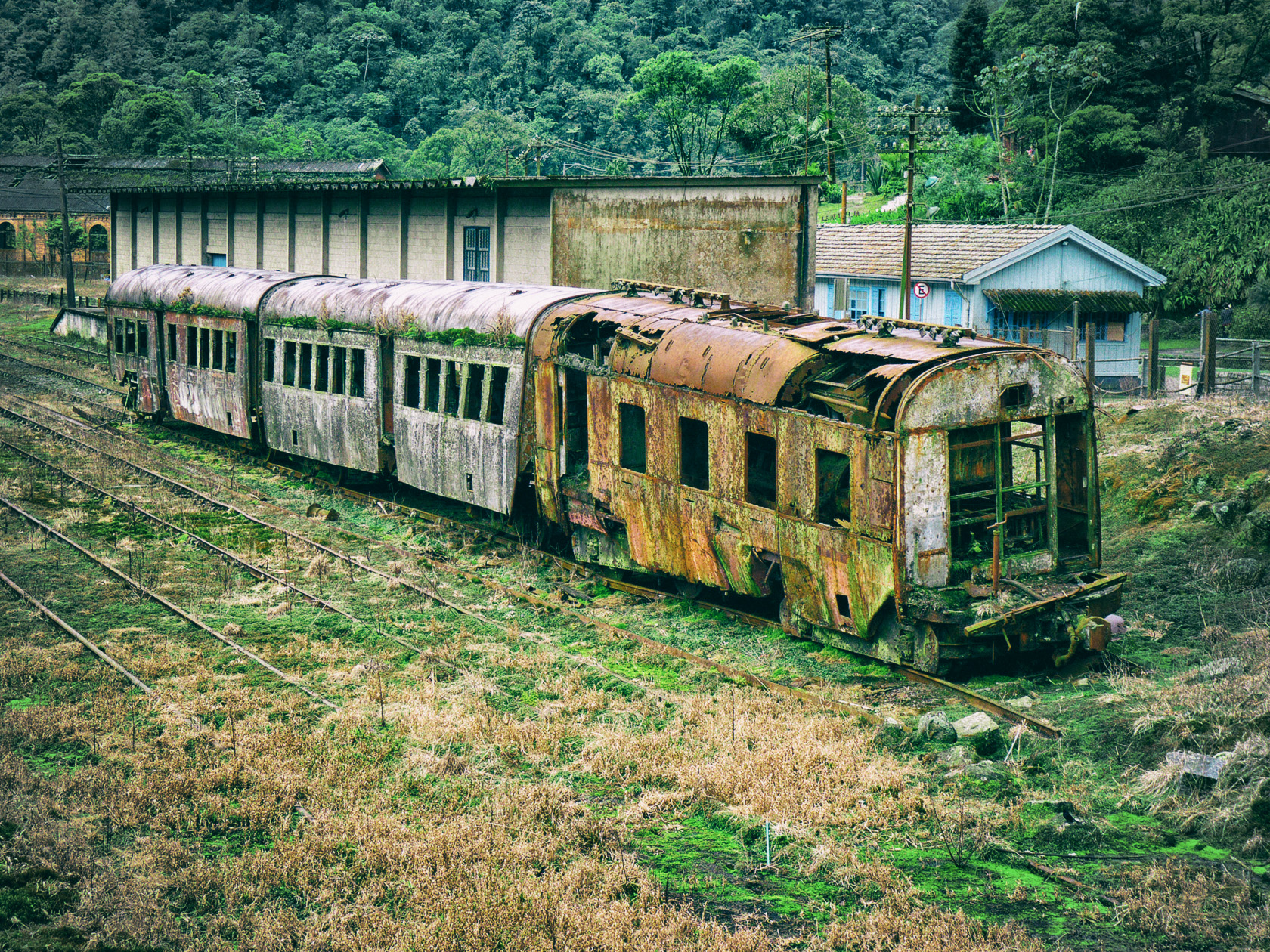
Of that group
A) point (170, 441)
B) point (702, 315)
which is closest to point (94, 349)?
point (170, 441)

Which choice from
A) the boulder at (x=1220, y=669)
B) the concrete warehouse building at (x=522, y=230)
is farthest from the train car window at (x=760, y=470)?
the concrete warehouse building at (x=522, y=230)

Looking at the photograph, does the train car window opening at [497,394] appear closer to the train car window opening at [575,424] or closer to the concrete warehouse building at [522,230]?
the train car window opening at [575,424]

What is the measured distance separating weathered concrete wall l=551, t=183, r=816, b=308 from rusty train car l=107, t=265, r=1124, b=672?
5.19 metres

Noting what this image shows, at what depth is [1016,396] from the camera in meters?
11.3

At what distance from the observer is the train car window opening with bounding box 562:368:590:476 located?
1531 cm

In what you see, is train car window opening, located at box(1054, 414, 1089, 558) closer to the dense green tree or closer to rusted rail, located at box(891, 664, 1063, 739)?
rusted rail, located at box(891, 664, 1063, 739)

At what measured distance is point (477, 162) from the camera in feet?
268

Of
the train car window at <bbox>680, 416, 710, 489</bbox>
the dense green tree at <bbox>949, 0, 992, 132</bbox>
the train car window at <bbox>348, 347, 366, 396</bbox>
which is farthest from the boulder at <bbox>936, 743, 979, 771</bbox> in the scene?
the dense green tree at <bbox>949, 0, 992, 132</bbox>

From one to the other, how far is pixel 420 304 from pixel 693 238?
6.98m

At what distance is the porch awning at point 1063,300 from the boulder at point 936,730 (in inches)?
912

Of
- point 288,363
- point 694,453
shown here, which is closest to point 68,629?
point 694,453

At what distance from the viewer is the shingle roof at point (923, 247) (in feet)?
104

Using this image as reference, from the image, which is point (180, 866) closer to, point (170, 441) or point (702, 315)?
point (702, 315)

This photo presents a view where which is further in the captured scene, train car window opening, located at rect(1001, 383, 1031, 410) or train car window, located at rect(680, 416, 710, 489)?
train car window, located at rect(680, 416, 710, 489)
